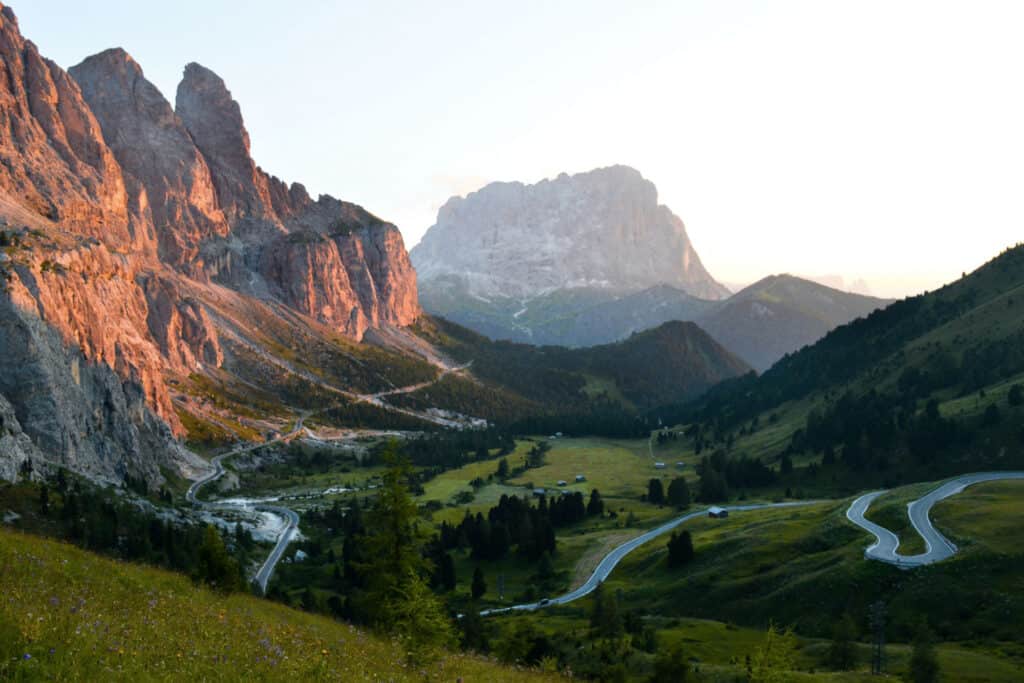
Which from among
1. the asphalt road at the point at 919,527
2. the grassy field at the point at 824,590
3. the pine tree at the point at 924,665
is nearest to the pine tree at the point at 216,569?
the grassy field at the point at 824,590

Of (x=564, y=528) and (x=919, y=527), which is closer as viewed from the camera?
(x=919, y=527)

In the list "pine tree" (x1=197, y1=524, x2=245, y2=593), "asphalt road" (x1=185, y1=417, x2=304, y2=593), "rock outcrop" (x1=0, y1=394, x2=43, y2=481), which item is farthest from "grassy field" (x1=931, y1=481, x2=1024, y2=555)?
"rock outcrop" (x1=0, y1=394, x2=43, y2=481)

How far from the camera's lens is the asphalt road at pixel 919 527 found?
265 ft

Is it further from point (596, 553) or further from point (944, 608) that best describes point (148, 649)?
point (596, 553)

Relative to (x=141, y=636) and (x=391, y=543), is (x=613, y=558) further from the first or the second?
(x=141, y=636)

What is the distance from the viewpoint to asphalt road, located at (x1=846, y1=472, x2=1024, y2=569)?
265ft

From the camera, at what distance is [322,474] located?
188 metres

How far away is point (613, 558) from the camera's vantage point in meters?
115

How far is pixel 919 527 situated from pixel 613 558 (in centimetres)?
4824

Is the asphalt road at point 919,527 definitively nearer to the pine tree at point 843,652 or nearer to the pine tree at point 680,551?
the pine tree at point 680,551

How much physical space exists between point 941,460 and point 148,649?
17064cm

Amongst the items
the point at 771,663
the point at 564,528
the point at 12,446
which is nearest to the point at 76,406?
the point at 12,446

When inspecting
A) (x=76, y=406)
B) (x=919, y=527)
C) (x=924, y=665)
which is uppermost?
(x=76, y=406)

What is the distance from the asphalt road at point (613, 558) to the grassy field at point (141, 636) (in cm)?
7728
